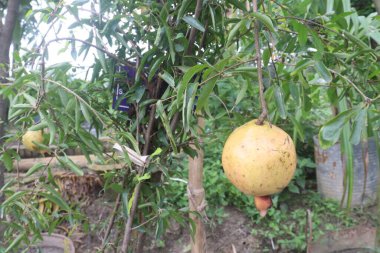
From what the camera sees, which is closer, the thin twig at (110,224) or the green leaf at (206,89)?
the green leaf at (206,89)

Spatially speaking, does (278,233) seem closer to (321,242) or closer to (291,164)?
(321,242)

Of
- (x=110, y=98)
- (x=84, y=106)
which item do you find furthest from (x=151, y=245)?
(x=84, y=106)

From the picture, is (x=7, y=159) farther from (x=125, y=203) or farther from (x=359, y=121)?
(x=359, y=121)

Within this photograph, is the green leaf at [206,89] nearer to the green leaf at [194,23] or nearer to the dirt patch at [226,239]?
the green leaf at [194,23]

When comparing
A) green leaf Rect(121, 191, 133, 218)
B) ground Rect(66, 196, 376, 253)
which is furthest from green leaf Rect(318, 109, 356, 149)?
ground Rect(66, 196, 376, 253)

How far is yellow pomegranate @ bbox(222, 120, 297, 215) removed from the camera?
0.54 m

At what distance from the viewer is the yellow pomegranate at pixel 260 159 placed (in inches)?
21.3

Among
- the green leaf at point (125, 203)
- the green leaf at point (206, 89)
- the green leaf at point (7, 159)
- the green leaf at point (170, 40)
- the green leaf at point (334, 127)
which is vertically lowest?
the green leaf at point (125, 203)

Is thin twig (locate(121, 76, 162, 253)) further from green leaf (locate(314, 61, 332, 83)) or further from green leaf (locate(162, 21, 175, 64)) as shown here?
green leaf (locate(314, 61, 332, 83))

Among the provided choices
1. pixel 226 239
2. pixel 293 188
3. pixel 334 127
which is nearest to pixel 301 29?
pixel 334 127

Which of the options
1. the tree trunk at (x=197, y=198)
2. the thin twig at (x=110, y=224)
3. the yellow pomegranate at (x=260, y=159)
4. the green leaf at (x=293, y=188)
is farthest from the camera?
the green leaf at (x=293, y=188)

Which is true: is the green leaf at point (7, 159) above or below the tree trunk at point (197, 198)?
above

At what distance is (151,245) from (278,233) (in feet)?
2.54

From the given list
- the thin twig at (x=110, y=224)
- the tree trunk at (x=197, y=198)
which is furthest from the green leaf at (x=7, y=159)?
the tree trunk at (x=197, y=198)
